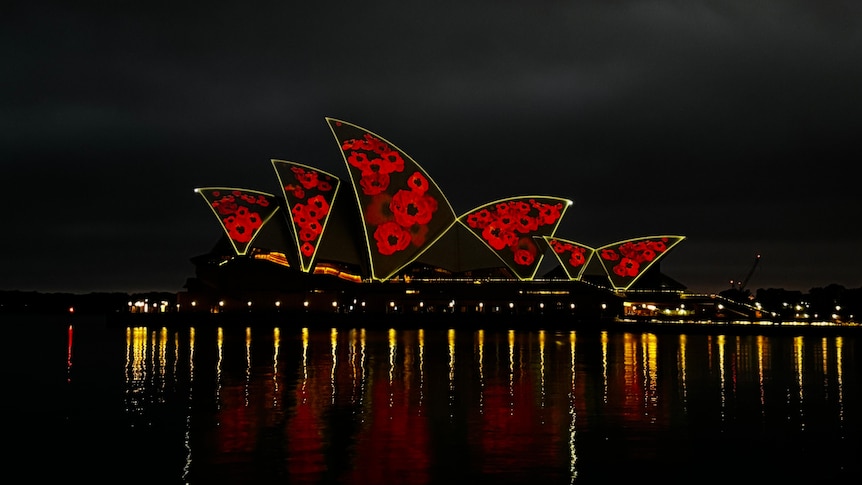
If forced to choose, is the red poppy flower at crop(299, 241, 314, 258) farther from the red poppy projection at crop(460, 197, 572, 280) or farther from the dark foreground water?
the dark foreground water

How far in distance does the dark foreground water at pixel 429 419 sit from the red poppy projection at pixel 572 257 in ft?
137

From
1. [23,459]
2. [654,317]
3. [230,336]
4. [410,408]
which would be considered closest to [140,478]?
[23,459]

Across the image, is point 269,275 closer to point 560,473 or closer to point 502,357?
point 502,357

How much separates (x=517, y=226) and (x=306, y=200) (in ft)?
56.0

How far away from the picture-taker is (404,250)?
7556 cm

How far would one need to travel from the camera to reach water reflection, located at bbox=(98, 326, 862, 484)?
52.6 feet

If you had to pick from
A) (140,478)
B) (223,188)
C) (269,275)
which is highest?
(223,188)

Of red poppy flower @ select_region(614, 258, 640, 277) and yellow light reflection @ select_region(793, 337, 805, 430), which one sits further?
red poppy flower @ select_region(614, 258, 640, 277)

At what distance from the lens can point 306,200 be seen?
73.2 m

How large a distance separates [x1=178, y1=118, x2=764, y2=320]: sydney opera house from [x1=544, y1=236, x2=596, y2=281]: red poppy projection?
0.54 ft

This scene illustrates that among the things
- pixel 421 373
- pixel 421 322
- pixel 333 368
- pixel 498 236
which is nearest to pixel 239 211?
pixel 421 322

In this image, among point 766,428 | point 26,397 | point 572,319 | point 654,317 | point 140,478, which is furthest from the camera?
point 654,317

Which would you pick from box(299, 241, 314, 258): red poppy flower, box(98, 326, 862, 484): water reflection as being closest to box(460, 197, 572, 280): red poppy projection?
box(299, 241, 314, 258): red poppy flower

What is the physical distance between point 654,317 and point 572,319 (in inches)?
343
